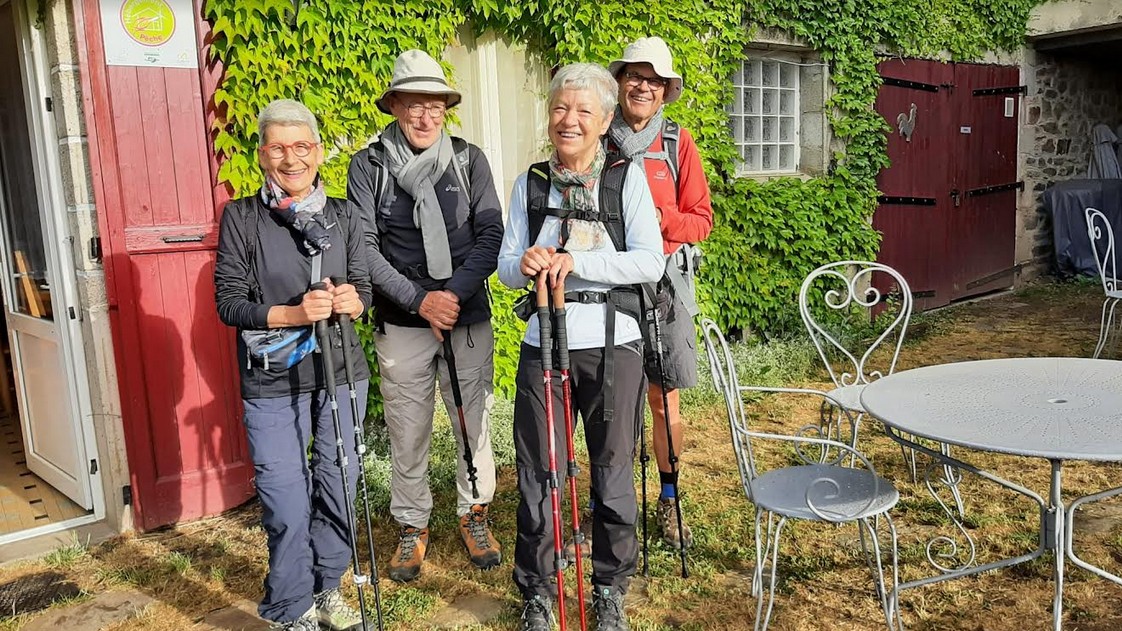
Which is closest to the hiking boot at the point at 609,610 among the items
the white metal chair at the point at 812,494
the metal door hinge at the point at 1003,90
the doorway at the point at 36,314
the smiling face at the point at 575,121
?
the white metal chair at the point at 812,494

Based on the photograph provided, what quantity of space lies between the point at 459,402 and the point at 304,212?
3.09ft

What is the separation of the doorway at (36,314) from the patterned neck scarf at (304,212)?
1.65 metres

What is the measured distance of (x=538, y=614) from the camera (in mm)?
2623

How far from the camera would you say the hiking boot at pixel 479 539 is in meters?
3.20

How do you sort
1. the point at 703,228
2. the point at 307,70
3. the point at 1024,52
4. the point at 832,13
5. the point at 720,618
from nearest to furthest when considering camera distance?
the point at 720,618
the point at 703,228
the point at 307,70
the point at 832,13
the point at 1024,52

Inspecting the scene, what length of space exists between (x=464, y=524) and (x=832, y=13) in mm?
5263

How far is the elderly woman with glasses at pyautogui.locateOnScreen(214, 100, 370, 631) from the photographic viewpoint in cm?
250

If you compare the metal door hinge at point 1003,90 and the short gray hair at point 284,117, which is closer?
the short gray hair at point 284,117

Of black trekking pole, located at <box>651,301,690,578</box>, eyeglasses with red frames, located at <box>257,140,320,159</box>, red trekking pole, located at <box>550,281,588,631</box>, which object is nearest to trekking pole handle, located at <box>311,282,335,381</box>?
eyeglasses with red frames, located at <box>257,140,320,159</box>

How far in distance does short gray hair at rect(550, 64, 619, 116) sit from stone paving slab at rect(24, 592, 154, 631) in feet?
7.59

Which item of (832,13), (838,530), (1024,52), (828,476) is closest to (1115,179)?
(1024,52)

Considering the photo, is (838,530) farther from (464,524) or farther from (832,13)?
(832,13)

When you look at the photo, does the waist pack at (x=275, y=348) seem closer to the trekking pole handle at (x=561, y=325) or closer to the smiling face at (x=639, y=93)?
the trekking pole handle at (x=561, y=325)

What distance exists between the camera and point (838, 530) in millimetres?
3398
